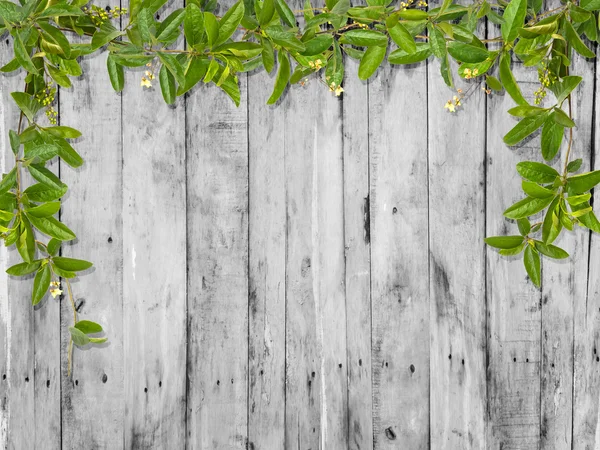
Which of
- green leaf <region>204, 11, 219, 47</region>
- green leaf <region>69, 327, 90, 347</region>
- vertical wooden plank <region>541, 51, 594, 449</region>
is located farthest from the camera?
vertical wooden plank <region>541, 51, 594, 449</region>

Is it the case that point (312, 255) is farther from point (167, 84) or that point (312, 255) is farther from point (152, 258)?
point (167, 84)

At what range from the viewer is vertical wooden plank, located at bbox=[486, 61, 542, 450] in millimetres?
1306

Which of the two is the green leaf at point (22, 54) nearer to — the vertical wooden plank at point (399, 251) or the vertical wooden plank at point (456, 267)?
the vertical wooden plank at point (399, 251)

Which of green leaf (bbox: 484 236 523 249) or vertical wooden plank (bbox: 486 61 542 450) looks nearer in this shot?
green leaf (bbox: 484 236 523 249)

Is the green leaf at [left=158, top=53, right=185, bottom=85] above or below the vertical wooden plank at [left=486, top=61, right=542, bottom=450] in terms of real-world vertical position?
above

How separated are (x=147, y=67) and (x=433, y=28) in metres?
0.55

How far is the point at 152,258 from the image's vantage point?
4.04 ft

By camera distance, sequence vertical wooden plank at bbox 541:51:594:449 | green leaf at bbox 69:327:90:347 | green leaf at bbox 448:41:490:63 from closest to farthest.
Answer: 1. green leaf at bbox 448:41:490:63
2. green leaf at bbox 69:327:90:347
3. vertical wooden plank at bbox 541:51:594:449

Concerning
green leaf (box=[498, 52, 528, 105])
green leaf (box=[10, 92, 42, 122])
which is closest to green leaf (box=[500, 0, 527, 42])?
green leaf (box=[498, 52, 528, 105])

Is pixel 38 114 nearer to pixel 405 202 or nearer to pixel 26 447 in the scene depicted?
pixel 26 447

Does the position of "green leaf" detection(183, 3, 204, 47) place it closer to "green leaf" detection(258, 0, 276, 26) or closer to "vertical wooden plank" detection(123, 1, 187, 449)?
"green leaf" detection(258, 0, 276, 26)

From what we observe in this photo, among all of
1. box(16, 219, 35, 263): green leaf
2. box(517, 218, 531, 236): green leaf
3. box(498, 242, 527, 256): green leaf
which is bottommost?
box(498, 242, 527, 256): green leaf

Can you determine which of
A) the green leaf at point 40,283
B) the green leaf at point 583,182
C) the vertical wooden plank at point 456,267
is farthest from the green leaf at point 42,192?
the green leaf at point 583,182

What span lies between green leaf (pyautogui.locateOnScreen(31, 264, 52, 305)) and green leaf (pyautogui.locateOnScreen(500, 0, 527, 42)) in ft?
2.85
